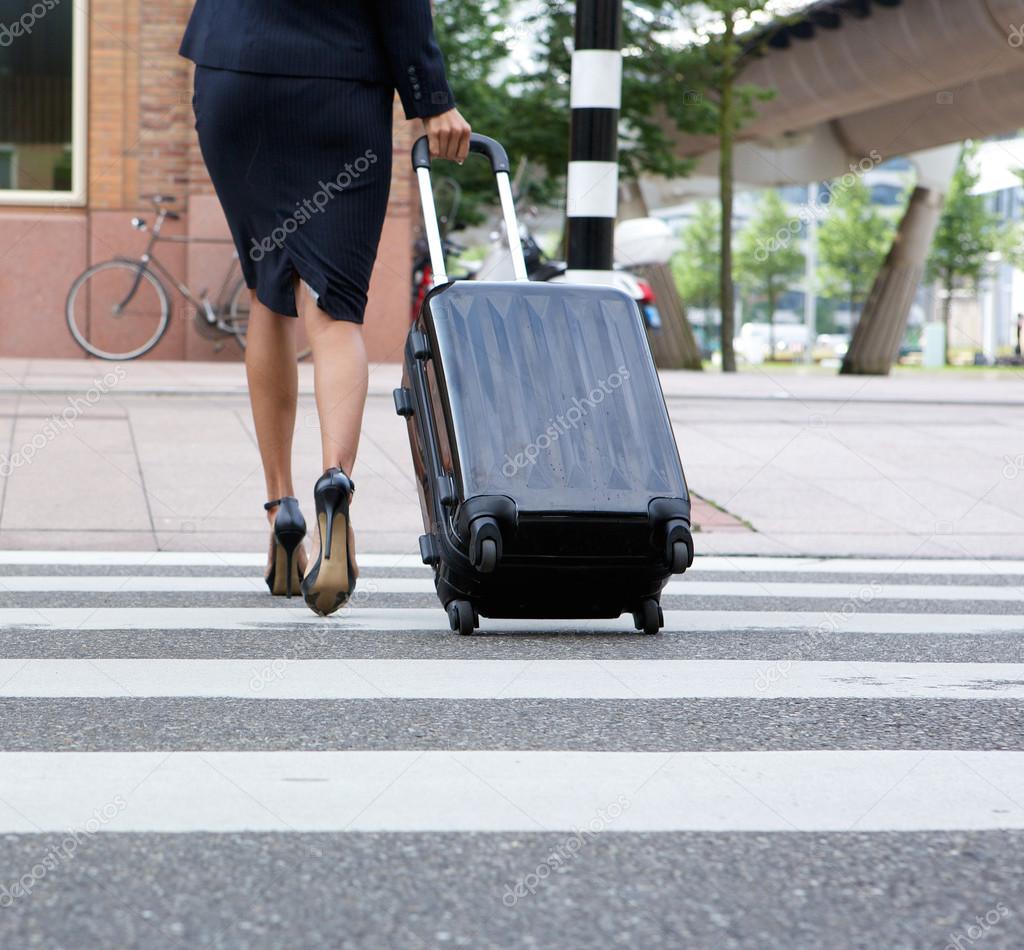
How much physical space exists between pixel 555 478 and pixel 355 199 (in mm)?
835

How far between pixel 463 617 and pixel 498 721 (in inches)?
33.5

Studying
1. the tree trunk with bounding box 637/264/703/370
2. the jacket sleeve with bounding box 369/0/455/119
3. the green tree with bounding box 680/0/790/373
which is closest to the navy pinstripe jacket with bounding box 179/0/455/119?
the jacket sleeve with bounding box 369/0/455/119

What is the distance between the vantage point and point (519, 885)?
6.61 feet

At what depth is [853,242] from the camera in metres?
57.7

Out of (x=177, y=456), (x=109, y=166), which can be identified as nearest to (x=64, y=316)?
(x=109, y=166)

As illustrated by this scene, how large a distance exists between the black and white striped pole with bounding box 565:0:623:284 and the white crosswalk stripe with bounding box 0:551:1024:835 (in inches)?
75.5

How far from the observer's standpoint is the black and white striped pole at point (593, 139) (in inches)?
258

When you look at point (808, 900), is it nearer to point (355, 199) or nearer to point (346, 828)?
point (346, 828)

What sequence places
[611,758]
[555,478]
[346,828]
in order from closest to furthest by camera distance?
[346,828]
[611,758]
[555,478]

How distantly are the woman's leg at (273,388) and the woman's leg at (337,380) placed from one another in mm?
198

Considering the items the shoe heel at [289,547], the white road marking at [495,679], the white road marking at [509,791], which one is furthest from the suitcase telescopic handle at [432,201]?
the white road marking at [509,791]

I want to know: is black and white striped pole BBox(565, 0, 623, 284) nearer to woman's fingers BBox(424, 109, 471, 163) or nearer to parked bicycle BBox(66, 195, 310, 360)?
woman's fingers BBox(424, 109, 471, 163)

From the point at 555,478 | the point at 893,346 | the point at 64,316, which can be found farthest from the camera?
the point at 893,346

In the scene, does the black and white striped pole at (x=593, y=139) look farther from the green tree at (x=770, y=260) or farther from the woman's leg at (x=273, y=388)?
the green tree at (x=770, y=260)
